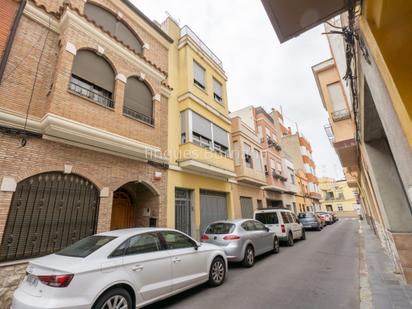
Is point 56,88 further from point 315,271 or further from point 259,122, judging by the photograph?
point 259,122

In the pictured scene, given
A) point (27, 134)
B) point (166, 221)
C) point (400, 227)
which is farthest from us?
point (166, 221)

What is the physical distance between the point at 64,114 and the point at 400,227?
360 inches

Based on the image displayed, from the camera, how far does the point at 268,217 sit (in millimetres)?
11469

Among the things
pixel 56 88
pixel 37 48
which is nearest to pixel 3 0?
pixel 37 48

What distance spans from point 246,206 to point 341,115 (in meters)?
8.93

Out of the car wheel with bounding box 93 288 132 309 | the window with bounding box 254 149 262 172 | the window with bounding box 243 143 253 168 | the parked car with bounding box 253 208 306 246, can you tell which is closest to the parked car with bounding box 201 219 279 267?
the parked car with bounding box 253 208 306 246

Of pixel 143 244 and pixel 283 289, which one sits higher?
pixel 143 244

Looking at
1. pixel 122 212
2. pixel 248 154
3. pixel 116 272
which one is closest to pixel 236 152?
pixel 248 154

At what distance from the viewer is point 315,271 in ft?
21.2

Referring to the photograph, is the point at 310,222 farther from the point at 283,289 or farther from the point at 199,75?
the point at 283,289

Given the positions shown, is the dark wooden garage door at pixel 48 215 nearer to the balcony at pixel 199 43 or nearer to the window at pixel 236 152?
the window at pixel 236 152

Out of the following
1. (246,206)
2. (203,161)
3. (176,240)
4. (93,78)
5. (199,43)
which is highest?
(199,43)

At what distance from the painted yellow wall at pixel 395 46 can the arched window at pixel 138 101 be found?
25.3 ft

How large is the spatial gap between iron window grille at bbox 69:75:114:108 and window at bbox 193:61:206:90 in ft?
18.8
